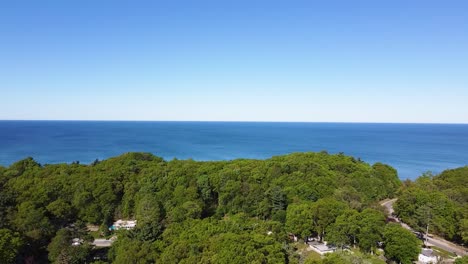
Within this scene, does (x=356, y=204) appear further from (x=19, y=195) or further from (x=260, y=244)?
(x=19, y=195)

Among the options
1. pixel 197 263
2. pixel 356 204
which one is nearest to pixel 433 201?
pixel 356 204

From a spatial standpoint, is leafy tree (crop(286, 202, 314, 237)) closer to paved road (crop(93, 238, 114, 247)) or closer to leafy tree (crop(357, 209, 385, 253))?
leafy tree (crop(357, 209, 385, 253))

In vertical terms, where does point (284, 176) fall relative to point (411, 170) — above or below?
above

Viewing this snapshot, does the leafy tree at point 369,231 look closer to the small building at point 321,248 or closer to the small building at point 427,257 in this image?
the small building at point 321,248

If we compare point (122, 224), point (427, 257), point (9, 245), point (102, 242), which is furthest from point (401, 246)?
point (9, 245)

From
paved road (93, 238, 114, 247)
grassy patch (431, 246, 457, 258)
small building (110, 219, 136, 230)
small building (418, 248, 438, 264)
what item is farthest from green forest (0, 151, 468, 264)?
grassy patch (431, 246, 457, 258)
